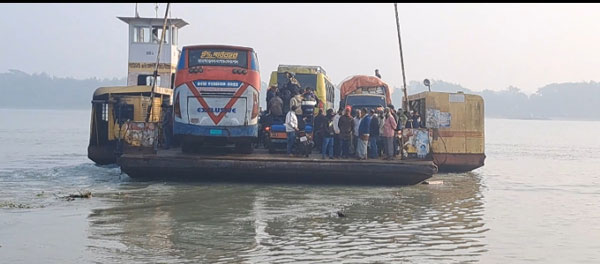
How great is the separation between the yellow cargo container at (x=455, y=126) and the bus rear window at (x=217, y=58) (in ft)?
19.2

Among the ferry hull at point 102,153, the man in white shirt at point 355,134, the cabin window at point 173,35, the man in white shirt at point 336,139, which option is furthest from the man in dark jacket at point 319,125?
the cabin window at point 173,35

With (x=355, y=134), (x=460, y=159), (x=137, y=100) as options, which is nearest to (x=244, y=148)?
(x=355, y=134)

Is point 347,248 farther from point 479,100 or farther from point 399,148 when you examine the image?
point 479,100

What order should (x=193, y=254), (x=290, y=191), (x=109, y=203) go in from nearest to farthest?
1. (x=193, y=254)
2. (x=109, y=203)
3. (x=290, y=191)

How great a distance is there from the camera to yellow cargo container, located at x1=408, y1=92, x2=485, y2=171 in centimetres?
2188

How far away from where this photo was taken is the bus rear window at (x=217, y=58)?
18.6 m

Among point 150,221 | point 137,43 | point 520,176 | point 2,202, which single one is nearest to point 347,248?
point 150,221

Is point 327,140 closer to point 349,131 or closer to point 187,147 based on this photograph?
point 349,131

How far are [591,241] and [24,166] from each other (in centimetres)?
2003

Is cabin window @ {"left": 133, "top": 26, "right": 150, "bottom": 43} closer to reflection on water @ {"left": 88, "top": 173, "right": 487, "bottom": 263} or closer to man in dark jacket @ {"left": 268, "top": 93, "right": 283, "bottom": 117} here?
man in dark jacket @ {"left": 268, "top": 93, "right": 283, "bottom": 117}

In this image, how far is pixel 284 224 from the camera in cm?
1363

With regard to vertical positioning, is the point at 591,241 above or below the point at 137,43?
below

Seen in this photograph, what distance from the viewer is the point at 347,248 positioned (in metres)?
11.5

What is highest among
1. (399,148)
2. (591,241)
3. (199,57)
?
(199,57)
